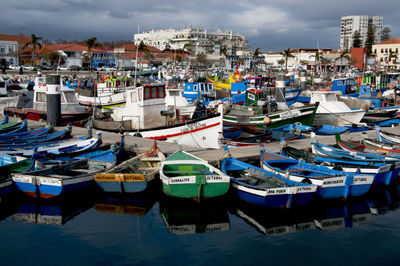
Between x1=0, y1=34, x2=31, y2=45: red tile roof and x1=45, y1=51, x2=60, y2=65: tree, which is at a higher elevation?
x1=0, y1=34, x2=31, y2=45: red tile roof

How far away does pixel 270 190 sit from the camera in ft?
39.5

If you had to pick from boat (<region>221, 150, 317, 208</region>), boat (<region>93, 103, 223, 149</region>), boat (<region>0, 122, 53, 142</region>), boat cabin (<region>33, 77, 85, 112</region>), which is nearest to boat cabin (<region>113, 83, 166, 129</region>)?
boat (<region>93, 103, 223, 149</region>)

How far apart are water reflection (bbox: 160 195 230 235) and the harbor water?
30 mm

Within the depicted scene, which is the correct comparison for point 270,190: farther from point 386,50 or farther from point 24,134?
point 386,50

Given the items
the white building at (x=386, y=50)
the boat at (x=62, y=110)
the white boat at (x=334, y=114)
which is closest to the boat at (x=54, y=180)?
the boat at (x=62, y=110)

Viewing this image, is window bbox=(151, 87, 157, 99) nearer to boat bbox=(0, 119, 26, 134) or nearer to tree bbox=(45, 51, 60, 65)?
boat bbox=(0, 119, 26, 134)

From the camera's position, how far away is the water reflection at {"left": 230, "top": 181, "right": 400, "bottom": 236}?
12031 millimetres

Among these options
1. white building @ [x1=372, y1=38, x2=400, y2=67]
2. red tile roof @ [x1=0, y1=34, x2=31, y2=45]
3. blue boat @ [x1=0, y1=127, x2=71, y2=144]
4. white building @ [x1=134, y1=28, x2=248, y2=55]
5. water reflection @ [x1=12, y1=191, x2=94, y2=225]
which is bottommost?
water reflection @ [x1=12, y1=191, x2=94, y2=225]

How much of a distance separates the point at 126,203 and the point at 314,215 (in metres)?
6.27

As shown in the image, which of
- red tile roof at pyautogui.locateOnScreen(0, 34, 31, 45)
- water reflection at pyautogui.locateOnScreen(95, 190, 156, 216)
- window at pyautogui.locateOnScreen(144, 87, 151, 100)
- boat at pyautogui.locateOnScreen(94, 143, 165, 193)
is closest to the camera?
water reflection at pyautogui.locateOnScreen(95, 190, 156, 216)

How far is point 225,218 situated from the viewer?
12648mm

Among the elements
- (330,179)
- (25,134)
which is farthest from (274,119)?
(25,134)

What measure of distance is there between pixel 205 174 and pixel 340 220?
449 centimetres

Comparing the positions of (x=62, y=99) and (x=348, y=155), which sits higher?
(x=62, y=99)
